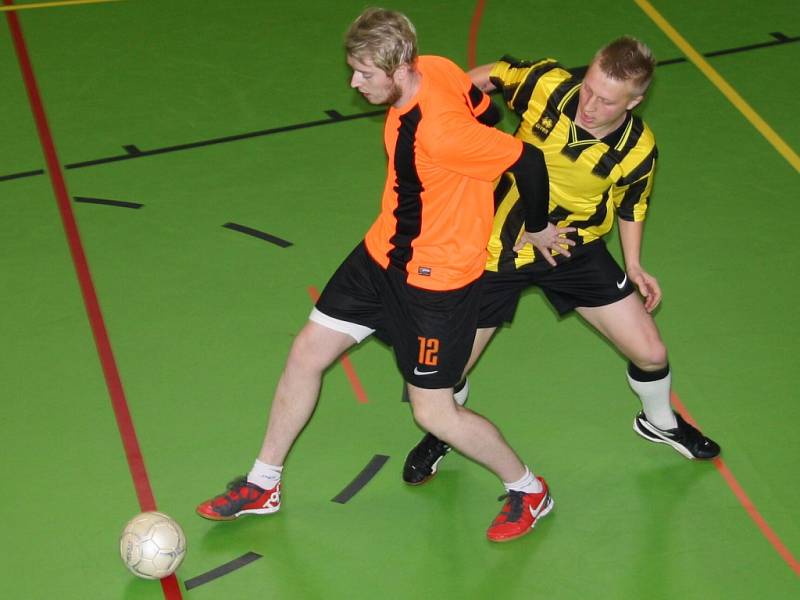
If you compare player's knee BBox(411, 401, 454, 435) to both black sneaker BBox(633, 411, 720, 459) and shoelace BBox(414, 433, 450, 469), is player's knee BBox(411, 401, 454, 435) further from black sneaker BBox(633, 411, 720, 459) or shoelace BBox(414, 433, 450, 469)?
black sneaker BBox(633, 411, 720, 459)

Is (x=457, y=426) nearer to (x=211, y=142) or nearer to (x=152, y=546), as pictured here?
(x=152, y=546)

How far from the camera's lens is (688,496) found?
4918 millimetres

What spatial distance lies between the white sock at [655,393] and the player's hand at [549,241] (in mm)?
744

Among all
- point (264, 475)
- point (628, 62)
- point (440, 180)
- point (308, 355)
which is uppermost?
point (628, 62)

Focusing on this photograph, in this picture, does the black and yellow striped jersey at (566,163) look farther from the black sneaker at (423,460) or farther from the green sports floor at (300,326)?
the green sports floor at (300,326)

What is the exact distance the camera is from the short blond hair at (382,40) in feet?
12.1

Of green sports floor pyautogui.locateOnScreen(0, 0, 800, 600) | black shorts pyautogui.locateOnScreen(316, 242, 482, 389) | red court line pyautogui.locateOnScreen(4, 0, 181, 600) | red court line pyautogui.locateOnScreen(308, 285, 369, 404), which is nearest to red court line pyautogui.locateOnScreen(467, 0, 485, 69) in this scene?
green sports floor pyautogui.locateOnScreen(0, 0, 800, 600)

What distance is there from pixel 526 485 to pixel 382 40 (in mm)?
1932

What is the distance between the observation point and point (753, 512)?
478cm

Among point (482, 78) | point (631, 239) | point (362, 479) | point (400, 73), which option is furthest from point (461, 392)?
point (400, 73)

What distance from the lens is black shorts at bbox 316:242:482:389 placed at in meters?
4.21

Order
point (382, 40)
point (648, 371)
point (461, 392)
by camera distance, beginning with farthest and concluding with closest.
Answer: point (461, 392) < point (648, 371) < point (382, 40)

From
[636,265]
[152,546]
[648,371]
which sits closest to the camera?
[152,546]

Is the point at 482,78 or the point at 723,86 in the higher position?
the point at 482,78
